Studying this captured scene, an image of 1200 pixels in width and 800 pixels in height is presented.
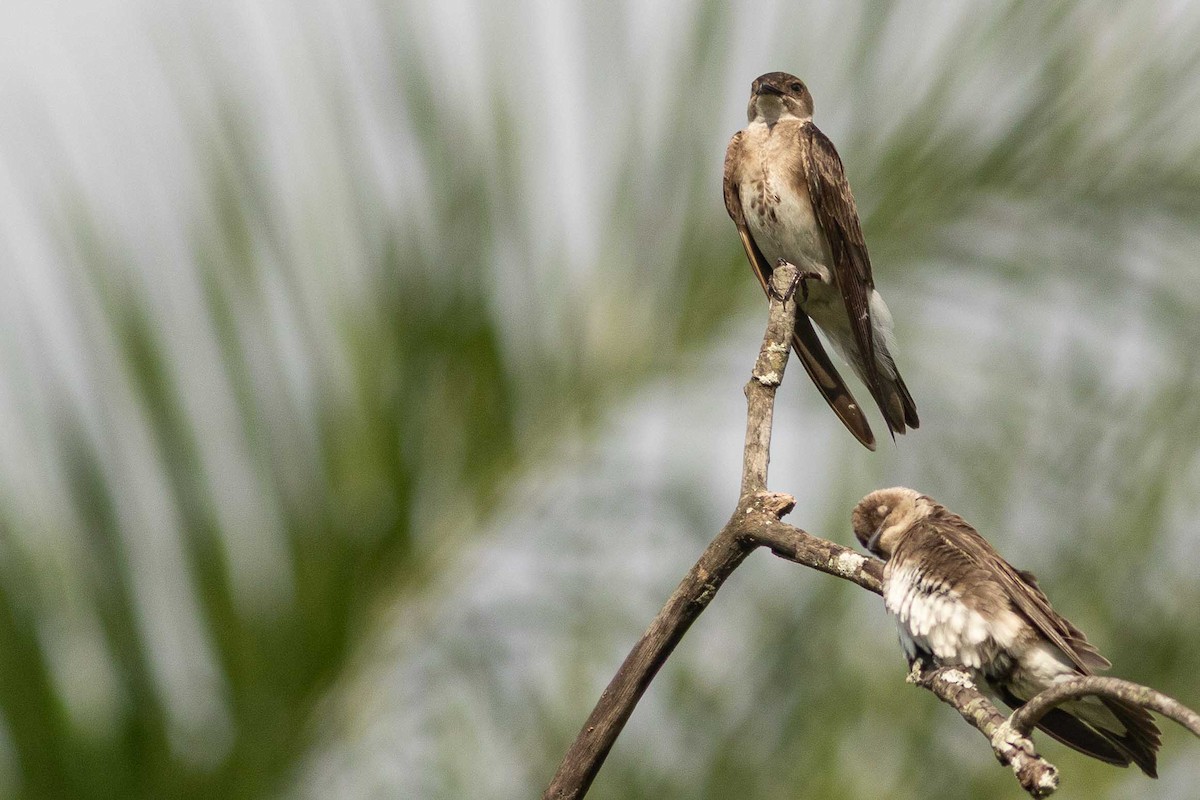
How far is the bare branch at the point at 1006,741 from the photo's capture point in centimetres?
162

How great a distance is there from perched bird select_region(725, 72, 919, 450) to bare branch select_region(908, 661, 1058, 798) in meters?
2.47

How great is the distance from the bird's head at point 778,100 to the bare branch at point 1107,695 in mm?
3326

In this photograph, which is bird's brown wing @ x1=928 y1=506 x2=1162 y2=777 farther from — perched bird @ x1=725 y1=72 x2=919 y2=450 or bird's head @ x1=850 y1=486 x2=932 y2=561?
perched bird @ x1=725 y1=72 x2=919 y2=450

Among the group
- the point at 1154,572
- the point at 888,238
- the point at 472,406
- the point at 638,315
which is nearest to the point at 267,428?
the point at 472,406

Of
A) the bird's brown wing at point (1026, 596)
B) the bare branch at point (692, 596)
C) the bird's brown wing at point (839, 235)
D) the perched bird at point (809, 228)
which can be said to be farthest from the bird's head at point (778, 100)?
the bare branch at point (692, 596)

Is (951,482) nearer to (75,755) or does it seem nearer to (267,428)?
(267,428)

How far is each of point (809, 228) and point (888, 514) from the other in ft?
6.87

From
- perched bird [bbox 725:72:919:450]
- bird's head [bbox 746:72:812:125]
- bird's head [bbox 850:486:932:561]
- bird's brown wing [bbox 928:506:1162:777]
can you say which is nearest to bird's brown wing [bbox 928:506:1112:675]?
bird's brown wing [bbox 928:506:1162:777]

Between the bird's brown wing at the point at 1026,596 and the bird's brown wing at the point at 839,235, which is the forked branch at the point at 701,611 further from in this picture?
the bird's brown wing at the point at 839,235

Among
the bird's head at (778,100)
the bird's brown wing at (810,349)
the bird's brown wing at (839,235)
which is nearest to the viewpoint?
the bird's brown wing at (810,349)

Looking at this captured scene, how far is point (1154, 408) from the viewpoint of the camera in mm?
3107

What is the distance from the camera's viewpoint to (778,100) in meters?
5.31

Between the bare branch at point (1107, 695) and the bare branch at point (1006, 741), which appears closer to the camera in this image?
the bare branch at point (1107, 695)

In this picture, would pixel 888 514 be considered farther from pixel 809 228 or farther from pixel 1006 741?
pixel 809 228
